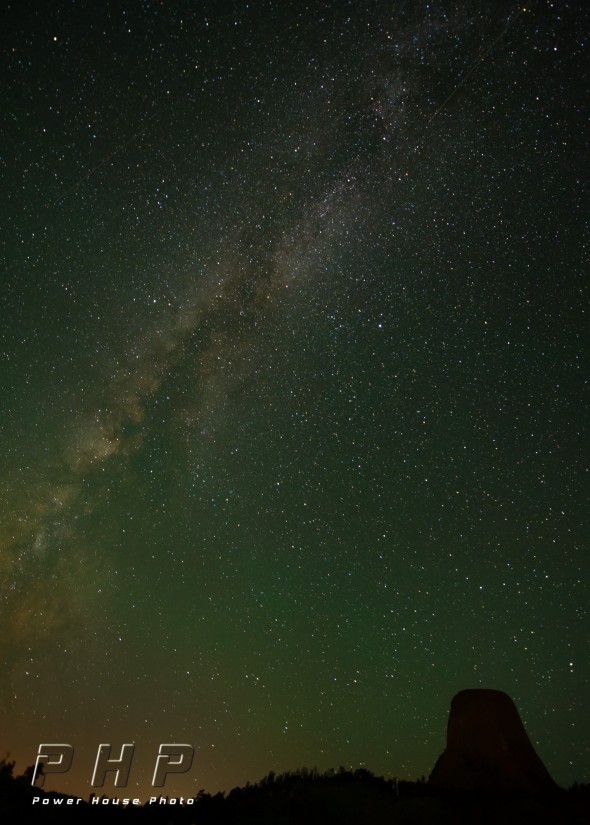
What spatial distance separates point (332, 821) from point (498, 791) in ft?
22.9

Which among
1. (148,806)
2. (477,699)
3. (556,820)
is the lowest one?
(148,806)

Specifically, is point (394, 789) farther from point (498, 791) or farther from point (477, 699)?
point (477, 699)

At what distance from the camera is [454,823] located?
10.2 metres

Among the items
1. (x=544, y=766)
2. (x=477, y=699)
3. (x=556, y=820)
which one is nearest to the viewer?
(x=556, y=820)

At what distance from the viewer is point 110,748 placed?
14.6 m

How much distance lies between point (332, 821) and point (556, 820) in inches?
167

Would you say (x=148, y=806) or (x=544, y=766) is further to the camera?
(x=544, y=766)

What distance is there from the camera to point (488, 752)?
16.0 meters

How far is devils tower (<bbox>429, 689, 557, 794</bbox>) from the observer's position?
15.1 metres

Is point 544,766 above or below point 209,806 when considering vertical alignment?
above

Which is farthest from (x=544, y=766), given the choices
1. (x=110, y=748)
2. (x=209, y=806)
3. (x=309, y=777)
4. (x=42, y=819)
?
(x=42, y=819)

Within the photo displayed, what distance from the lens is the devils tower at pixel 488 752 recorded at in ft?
49.6

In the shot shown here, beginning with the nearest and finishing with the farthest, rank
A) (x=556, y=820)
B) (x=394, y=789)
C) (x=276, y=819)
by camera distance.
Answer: (x=276, y=819) < (x=556, y=820) < (x=394, y=789)

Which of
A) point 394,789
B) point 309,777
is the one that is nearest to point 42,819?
point 309,777
